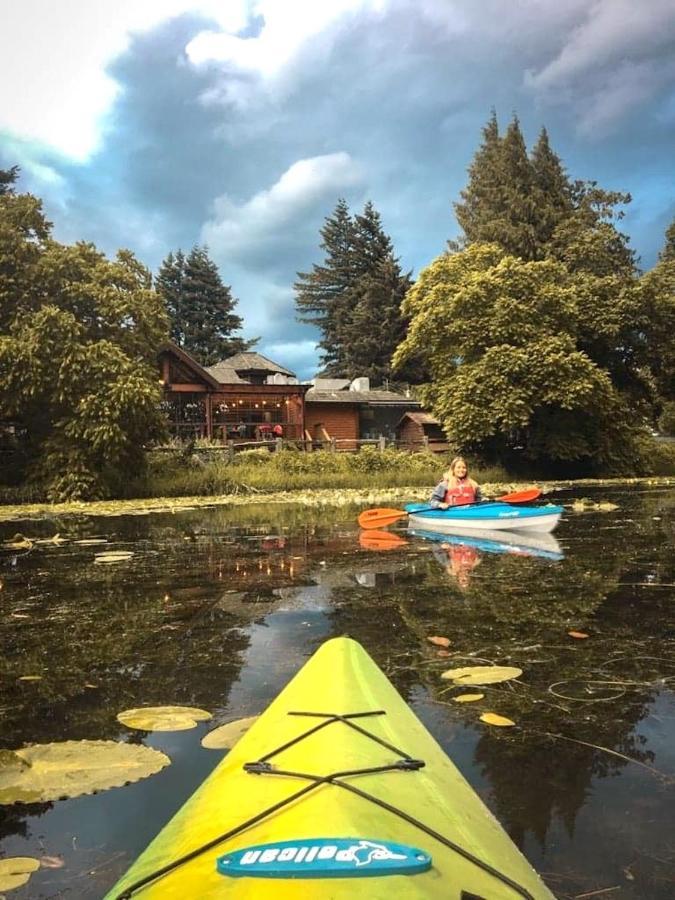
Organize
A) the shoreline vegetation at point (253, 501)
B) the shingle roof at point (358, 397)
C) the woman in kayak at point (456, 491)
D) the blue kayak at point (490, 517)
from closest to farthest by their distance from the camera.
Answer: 1. the blue kayak at point (490, 517)
2. the woman in kayak at point (456, 491)
3. the shoreline vegetation at point (253, 501)
4. the shingle roof at point (358, 397)

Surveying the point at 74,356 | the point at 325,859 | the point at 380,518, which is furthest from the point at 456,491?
the point at 74,356

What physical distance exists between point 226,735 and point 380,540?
302 inches

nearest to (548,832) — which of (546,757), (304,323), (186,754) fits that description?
(546,757)

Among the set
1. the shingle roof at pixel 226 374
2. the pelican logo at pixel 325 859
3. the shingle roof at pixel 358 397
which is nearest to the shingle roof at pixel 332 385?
the shingle roof at pixel 358 397

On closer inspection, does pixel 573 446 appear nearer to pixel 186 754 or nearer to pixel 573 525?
pixel 573 525

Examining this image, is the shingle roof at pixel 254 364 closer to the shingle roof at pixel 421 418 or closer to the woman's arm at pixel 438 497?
the shingle roof at pixel 421 418

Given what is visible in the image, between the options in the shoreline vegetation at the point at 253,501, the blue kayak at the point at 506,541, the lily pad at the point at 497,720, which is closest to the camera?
the lily pad at the point at 497,720

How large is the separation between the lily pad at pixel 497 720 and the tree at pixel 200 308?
175ft

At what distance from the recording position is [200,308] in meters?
56.7

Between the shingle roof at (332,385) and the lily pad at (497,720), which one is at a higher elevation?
the shingle roof at (332,385)

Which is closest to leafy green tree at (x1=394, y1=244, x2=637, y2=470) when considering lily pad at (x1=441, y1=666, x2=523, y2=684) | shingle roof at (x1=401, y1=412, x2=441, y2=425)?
shingle roof at (x1=401, y1=412, x2=441, y2=425)

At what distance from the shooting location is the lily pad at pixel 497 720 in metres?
3.44

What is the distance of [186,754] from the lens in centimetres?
325

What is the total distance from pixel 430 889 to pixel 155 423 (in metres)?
20.0
